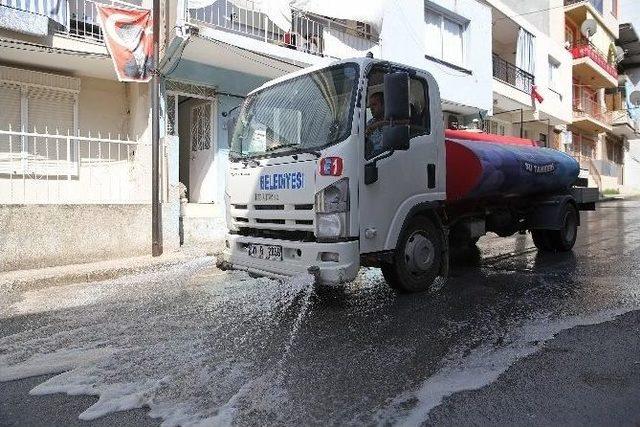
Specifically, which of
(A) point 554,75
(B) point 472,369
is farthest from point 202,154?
(A) point 554,75

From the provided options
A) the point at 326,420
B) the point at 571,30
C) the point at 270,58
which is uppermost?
the point at 571,30

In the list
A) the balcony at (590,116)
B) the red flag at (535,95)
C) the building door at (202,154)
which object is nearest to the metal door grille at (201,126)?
the building door at (202,154)

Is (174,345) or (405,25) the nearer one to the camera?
(174,345)

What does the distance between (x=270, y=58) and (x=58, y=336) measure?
7.09 meters

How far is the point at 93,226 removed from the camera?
816 cm

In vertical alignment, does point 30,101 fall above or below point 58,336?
above

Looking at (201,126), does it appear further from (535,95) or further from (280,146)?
(535,95)

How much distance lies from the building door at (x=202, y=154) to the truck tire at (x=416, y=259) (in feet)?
20.3

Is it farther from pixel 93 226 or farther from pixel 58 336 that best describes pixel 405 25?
pixel 58 336

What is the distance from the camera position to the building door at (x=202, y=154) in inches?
414

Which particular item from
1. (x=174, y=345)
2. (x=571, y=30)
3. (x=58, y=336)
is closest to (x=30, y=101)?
(x=58, y=336)

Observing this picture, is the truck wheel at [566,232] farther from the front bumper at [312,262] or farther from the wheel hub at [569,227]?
→ the front bumper at [312,262]

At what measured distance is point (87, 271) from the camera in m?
7.21

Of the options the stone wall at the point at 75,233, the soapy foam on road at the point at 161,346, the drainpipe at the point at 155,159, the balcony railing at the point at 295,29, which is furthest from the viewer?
the balcony railing at the point at 295,29
